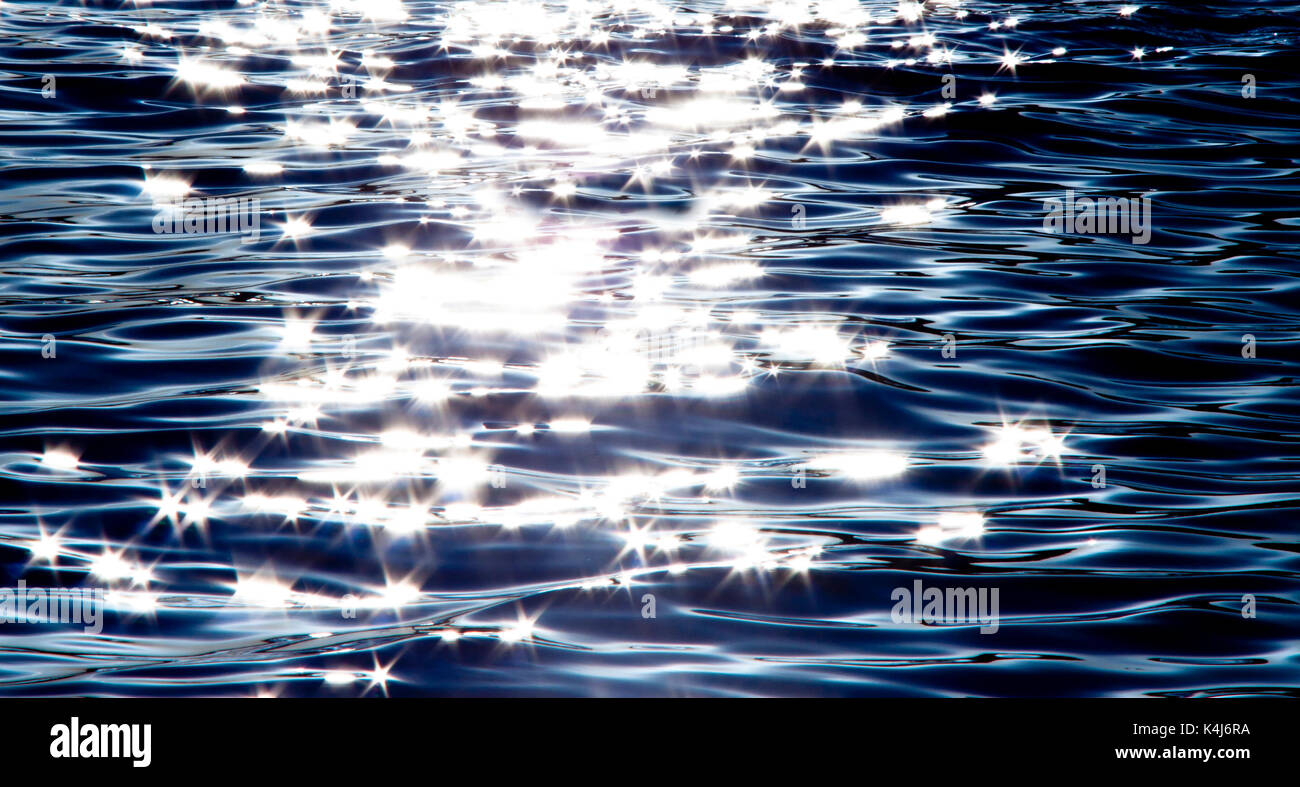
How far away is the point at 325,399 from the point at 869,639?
3291mm

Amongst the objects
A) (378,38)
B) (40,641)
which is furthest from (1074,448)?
(378,38)

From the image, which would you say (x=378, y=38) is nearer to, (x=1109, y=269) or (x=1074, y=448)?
(x=1109, y=269)

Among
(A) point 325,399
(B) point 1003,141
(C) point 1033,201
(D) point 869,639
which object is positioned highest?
(B) point 1003,141

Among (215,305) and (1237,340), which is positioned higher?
(215,305)

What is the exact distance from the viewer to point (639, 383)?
741 cm

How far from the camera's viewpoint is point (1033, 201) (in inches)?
434

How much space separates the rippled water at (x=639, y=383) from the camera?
195 inches

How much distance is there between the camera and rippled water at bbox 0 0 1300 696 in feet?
16.2

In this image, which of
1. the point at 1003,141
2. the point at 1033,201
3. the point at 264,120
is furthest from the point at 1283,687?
the point at 264,120

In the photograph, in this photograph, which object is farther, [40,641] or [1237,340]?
[1237,340]

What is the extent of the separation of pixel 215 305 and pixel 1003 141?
7.52 metres

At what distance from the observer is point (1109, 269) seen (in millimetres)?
9414
